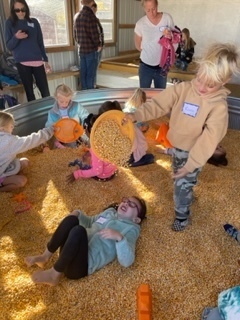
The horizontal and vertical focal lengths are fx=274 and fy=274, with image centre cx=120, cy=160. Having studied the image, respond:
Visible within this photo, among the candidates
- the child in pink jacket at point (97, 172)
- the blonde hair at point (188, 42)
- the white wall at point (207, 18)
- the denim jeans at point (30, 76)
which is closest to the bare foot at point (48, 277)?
the child in pink jacket at point (97, 172)

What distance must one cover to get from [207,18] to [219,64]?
18.8 ft

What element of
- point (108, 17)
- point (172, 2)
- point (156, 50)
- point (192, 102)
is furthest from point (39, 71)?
point (172, 2)

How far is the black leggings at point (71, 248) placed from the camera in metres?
1.16

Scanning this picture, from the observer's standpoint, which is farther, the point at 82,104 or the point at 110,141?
the point at 82,104

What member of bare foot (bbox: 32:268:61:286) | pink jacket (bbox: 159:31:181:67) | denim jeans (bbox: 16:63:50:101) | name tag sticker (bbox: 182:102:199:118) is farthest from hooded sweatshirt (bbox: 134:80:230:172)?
denim jeans (bbox: 16:63:50:101)

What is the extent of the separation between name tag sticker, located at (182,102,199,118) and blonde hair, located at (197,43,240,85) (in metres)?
0.15

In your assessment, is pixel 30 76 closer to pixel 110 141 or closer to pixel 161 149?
pixel 161 149

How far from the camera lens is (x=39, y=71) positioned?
298cm

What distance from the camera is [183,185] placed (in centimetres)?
144

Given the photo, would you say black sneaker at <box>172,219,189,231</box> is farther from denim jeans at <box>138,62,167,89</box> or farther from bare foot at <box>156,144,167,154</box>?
denim jeans at <box>138,62,167,89</box>

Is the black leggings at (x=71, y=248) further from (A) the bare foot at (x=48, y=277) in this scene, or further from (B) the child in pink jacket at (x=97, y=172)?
(B) the child in pink jacket at (x=97, y=172)

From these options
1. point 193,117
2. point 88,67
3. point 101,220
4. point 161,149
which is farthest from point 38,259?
point 88,67

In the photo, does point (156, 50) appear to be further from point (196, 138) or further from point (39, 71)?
point (196, 138)

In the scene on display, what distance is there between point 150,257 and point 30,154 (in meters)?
1.50
